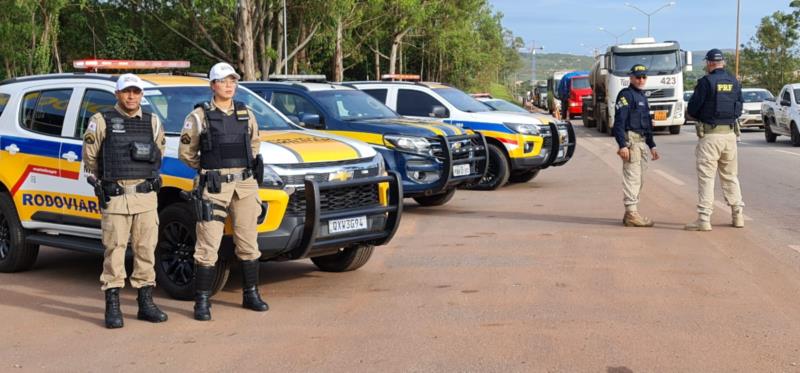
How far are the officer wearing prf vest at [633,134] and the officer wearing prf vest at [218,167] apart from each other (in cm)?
542

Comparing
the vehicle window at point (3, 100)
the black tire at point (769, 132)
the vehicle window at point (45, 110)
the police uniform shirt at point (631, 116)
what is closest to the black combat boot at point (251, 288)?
the vehicle window at point (45, 110)

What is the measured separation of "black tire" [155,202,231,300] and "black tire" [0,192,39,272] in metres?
1.75

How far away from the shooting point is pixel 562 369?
567cm

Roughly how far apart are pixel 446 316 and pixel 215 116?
2097 mm

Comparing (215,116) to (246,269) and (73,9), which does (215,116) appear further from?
(73,9)

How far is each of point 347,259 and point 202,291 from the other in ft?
6.66

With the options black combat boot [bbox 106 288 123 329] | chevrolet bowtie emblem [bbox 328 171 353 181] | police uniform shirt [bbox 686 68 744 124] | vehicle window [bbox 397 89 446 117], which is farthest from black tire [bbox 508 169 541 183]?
black combat boot [bbox 106 288 123 329]

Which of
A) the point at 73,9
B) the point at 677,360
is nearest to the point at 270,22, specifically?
the point at 73,9

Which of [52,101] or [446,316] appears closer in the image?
[446,316]

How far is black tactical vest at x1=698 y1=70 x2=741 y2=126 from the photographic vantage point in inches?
436

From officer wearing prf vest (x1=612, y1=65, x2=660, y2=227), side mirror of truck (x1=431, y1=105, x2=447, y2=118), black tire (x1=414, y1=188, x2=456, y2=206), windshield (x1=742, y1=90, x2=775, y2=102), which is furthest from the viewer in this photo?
windshield (x1=742, y1=90, x2=775, y2=102)

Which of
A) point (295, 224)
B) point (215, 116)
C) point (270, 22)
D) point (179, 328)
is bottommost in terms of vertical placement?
point (179, 328)

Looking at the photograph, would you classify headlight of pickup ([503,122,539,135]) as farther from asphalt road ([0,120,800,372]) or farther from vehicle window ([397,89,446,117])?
asphalt road ([0,120,800,372])

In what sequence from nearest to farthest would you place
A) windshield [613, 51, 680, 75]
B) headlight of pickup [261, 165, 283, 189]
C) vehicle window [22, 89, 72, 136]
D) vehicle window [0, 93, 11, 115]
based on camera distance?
headlight of pickup [261, 165, 283, 189] → vehicle window [22, 89, 72, 136] → vehicle window [0, 93, 11, 115] → windshield [613, 51, 680, 75]
